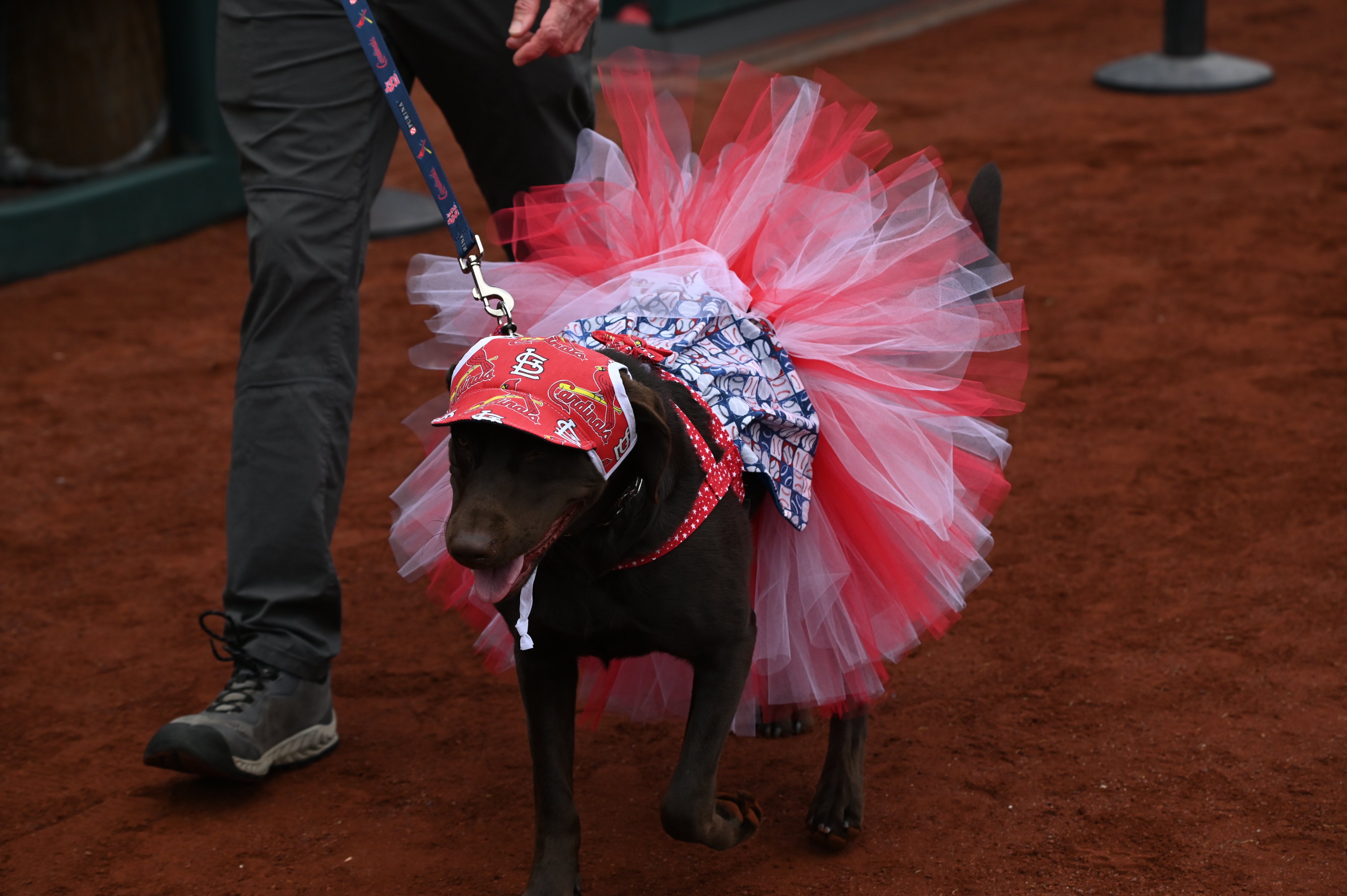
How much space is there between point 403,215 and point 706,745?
4.97 m

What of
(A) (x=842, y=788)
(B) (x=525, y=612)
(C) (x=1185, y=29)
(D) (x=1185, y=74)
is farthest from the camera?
(C) (x=1185, y=29)

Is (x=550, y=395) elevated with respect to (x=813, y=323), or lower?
elevated

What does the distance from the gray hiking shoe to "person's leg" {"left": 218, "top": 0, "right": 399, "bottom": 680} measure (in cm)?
4

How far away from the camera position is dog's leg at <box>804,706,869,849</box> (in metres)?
2.53

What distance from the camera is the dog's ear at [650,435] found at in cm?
204

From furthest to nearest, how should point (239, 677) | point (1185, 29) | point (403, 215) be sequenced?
point (1185, 29) → point (403, 215) → point (239, 677)

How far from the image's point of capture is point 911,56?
9539 millimetres

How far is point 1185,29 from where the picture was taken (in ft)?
27.9

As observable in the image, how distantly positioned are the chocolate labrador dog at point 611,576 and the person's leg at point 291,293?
0.70 metres

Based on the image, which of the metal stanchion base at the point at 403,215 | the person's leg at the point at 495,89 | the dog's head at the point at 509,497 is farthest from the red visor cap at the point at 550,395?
the metal stanchion base at the point at 403,215

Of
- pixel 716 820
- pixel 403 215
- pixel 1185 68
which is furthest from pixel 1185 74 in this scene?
pixel 716 820

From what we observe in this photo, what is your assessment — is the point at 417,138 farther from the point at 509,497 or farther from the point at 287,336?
the point at 509,497

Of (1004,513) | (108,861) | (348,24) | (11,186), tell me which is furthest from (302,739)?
(11,186)

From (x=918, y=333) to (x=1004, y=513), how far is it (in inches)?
53.2
